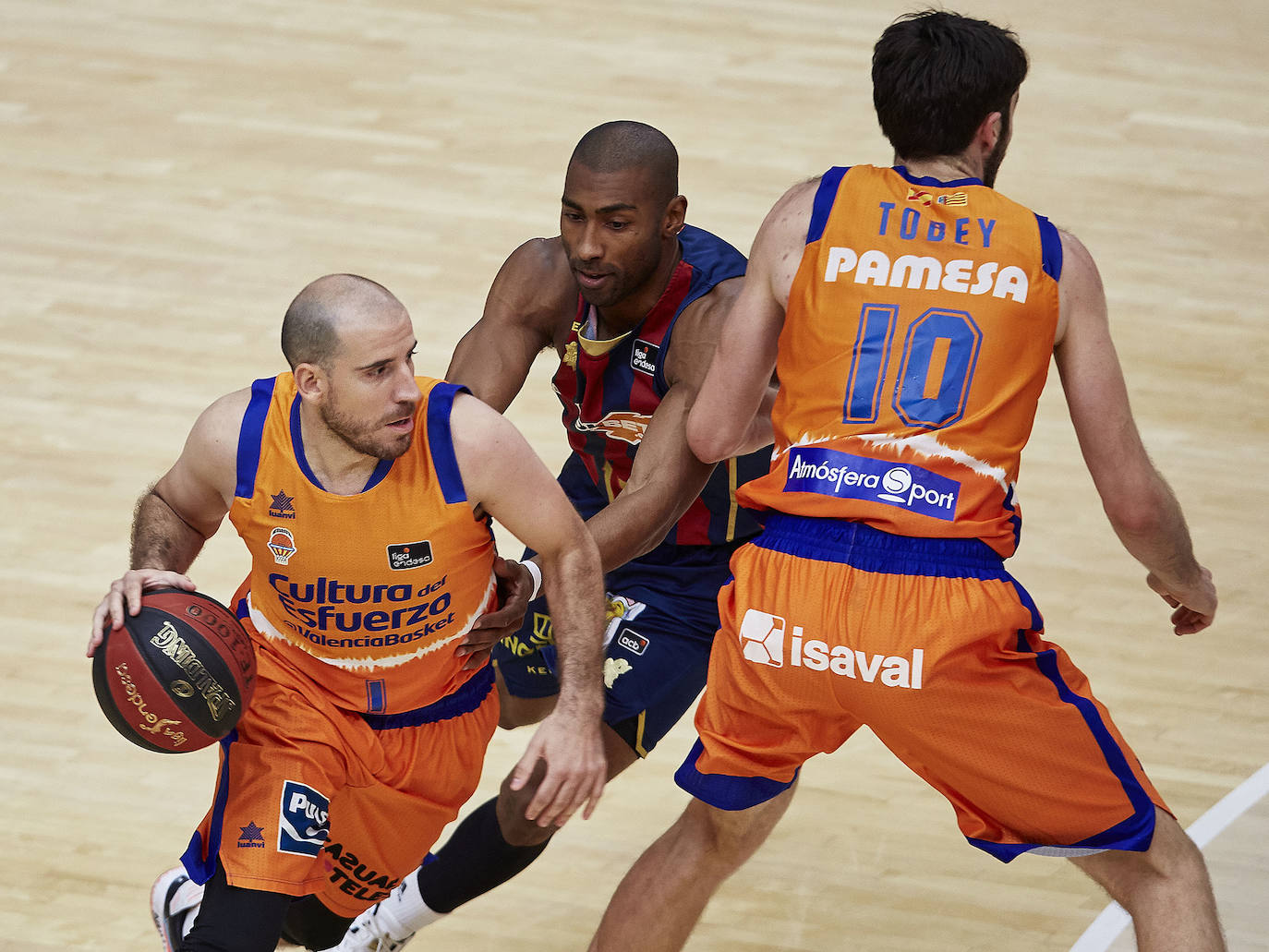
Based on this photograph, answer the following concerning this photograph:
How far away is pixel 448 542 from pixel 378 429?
0.86 feet

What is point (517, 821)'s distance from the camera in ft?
11.2

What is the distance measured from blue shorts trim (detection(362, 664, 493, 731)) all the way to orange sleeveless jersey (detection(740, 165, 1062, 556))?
0.87 meters

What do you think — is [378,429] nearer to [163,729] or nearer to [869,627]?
[163,729]

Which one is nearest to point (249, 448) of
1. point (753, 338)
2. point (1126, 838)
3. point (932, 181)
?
point (753, 338)

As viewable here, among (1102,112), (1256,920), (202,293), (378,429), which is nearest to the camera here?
(378,429)

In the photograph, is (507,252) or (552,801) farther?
(507,252)

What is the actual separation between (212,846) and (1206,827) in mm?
2367

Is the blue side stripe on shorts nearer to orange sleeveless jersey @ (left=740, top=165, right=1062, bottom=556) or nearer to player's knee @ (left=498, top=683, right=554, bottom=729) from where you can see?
player's knee @ (left=498, top=683, right=554, bottom=729)

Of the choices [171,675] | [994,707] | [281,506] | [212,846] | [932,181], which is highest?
[932,181]

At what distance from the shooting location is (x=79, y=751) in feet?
13.7

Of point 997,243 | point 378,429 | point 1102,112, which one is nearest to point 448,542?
point 378,429

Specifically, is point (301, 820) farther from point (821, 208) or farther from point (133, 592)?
point (821, 208)

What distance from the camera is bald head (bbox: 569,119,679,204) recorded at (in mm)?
3326

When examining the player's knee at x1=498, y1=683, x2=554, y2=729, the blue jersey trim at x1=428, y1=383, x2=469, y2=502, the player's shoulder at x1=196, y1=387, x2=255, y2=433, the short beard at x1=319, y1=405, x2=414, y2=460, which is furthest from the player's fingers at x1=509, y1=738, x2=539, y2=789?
the player's knee at x1=498, y1=683, x2=554, y2=729
